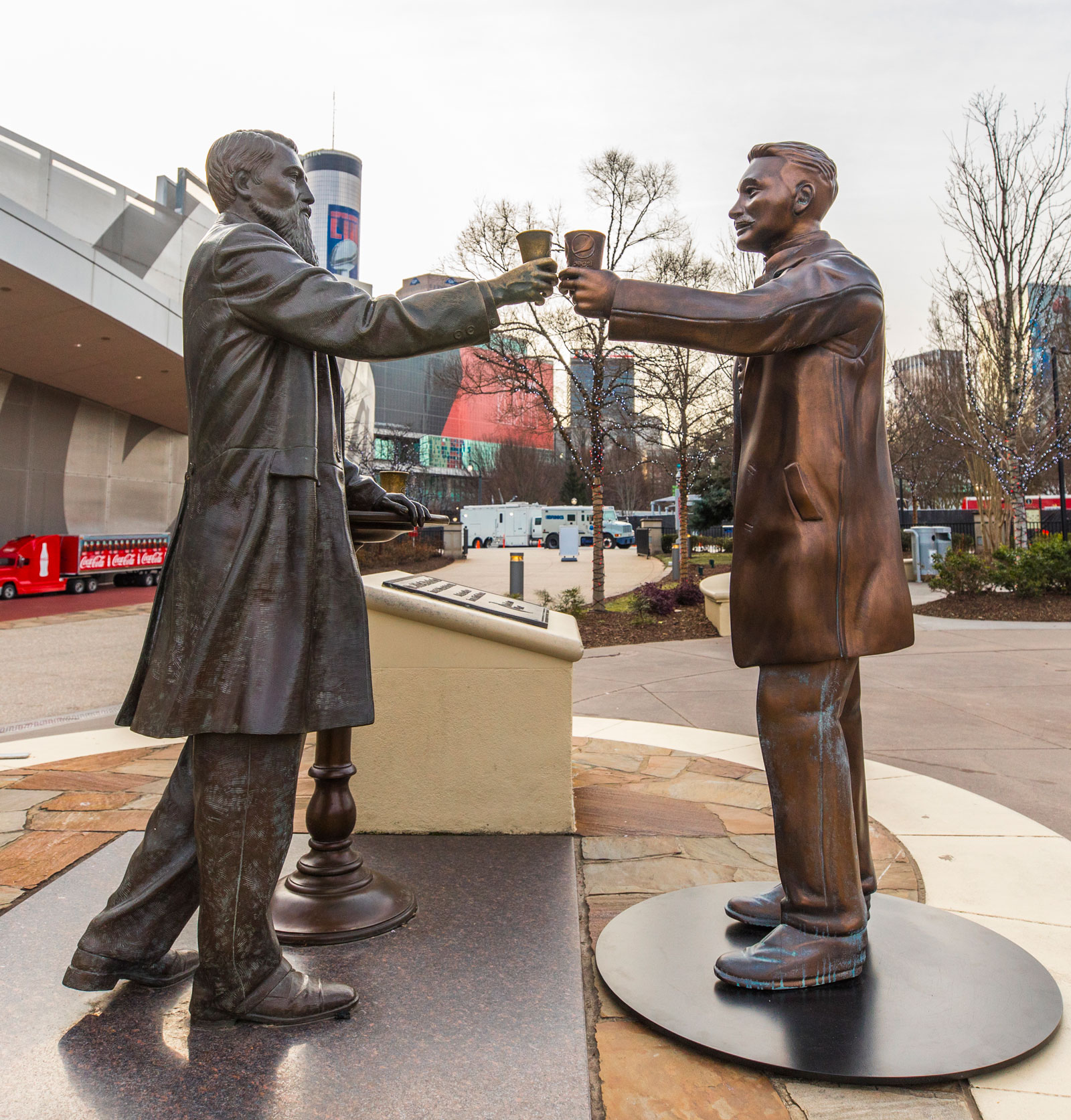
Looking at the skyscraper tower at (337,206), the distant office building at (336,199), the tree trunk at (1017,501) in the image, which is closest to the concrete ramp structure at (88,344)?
the tree trunk at (1017,501)

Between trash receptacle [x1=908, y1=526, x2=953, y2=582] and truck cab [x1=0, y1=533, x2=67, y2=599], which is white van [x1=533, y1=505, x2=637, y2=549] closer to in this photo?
trash receptacle [x1=908, y1=526, x2=953, y2=582]

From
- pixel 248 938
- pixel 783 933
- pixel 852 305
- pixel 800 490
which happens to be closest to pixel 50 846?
pixel 248 938

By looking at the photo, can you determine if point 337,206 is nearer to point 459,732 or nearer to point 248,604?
point 459,732

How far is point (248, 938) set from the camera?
2.07 m

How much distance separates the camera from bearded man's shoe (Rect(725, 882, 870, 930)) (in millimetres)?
2537

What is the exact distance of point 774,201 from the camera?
7.66 feet

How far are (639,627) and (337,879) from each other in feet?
33.5

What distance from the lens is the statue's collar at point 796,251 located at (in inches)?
89.0

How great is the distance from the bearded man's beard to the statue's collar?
4.08 feet

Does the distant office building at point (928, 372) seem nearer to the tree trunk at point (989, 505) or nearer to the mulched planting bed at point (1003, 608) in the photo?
the tree trunk at point (989, 505)

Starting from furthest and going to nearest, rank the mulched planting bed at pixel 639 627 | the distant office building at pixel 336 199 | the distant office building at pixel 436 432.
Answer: the distant office building at pixel 336 199 < the distant office building at pixel 436 432 < the mulched planting bed at pixel 639 627

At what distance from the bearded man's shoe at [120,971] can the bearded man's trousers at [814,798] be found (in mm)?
1599

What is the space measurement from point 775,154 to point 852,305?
20.7 inches

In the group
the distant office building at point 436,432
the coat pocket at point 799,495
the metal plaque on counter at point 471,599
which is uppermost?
the distant office building at point 436,432
